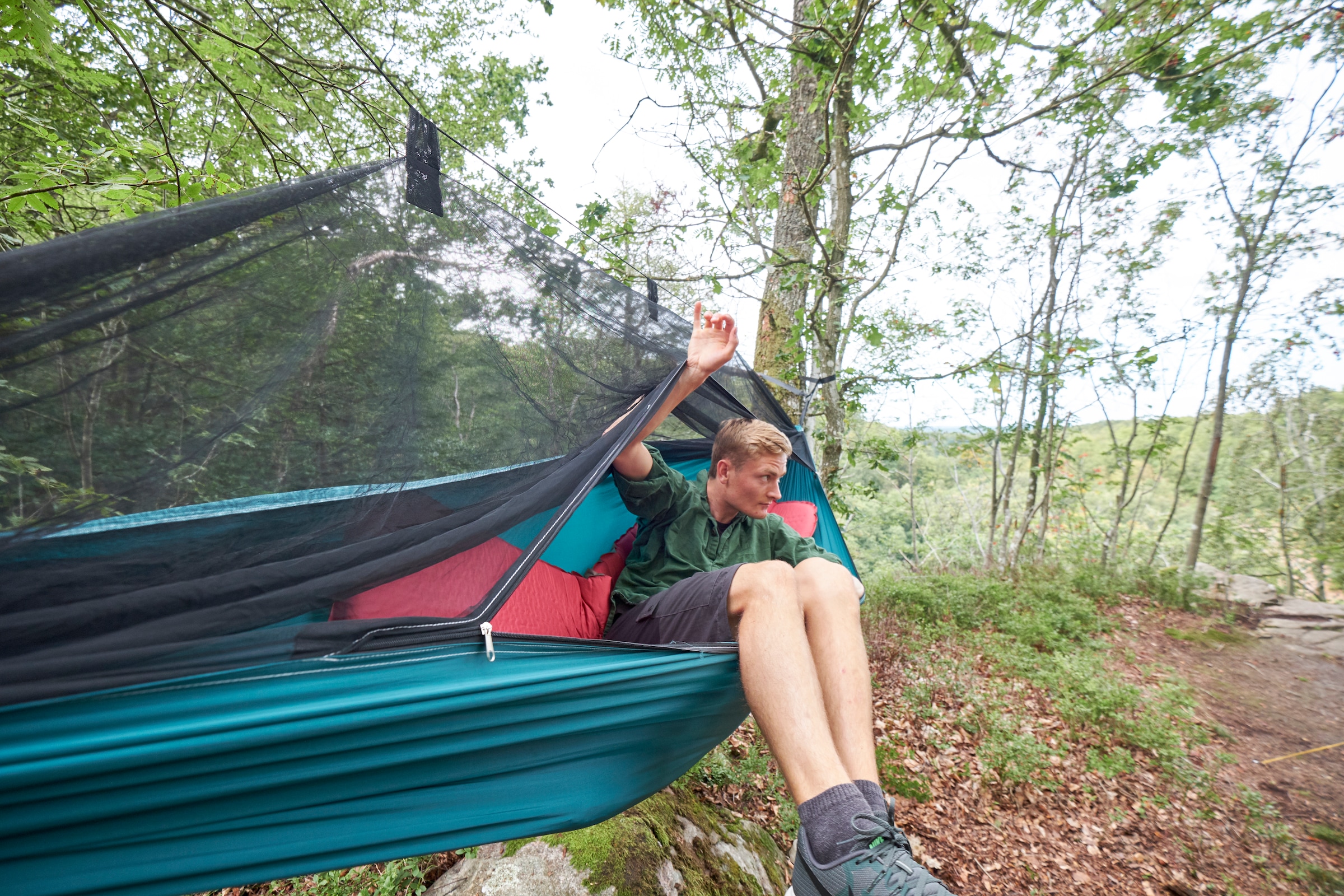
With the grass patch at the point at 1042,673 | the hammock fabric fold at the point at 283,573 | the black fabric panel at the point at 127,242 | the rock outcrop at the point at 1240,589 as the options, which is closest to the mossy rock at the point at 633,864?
the hammock fabric fold at the point at 283,573

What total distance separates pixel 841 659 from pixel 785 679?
6.0 inches

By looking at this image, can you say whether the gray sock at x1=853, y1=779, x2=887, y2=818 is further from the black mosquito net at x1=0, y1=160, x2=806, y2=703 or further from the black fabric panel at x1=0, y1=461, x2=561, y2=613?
the black fabric panel at x1=0, y1=461, x2=561, y2=613

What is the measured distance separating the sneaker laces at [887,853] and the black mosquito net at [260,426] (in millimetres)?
646

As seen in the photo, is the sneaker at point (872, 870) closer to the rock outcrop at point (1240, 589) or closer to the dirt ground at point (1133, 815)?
the dirt ground at point (1133, 815)

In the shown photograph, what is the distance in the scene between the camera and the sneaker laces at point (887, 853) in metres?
0.80

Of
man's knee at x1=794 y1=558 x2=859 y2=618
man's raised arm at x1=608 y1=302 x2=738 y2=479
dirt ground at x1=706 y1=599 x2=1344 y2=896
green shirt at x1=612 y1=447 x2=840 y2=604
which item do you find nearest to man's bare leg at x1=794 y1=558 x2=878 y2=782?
man's knee at x1=794 y1=558 x2=859 y2=618

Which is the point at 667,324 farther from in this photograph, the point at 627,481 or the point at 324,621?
the point at 324,621

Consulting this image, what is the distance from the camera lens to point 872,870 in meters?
0.81

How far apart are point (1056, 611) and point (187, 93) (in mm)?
5604

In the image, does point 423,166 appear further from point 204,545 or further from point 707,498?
point 707,498

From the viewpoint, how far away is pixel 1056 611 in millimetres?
3939

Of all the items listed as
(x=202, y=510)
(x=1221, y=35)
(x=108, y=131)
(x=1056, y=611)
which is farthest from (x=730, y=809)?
(x=1056, y=611)

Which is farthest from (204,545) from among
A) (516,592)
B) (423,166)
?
(423,166)

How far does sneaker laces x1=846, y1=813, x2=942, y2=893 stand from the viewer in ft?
2.63
